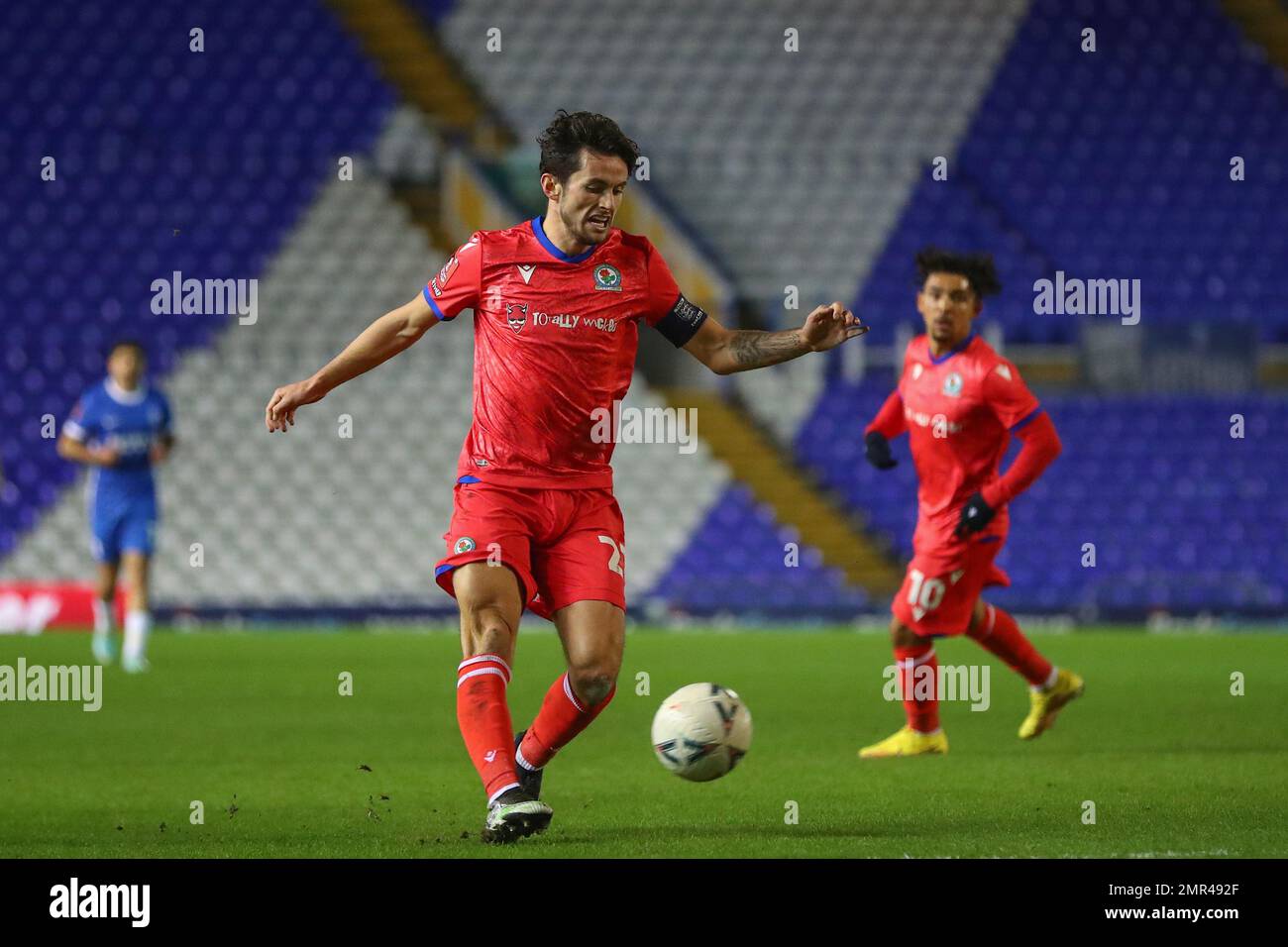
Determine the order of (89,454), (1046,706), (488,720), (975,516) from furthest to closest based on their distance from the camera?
(89,454), (1046,706), (975,516), (488,720)

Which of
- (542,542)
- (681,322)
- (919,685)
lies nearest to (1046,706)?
(919,685)

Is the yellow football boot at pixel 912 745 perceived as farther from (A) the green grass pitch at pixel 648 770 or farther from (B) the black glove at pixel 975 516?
(B) the black glove at pixel 975 516

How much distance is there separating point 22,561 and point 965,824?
43.9ft

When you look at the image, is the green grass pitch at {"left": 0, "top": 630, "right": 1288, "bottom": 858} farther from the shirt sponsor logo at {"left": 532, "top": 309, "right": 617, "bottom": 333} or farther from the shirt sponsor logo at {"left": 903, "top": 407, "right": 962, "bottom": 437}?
the shirt sponsor logo at {"left": 532, "top": 309, "right": 617, "bottom": 333}

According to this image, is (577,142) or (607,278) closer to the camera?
(577,142)

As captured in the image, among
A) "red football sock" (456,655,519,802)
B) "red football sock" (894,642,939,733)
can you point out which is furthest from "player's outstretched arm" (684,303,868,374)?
"red football sock" (894,642,939,733)

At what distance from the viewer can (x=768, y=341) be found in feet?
18.9

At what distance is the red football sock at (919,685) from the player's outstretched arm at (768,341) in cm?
256

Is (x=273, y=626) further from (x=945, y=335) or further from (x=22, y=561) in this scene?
(x=945, y=335)

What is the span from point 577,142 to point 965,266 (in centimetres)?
294

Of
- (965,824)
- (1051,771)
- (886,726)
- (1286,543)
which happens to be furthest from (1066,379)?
(965,824)

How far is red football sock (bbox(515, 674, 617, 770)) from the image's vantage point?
5.61m

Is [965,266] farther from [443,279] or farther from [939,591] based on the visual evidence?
[443,279]

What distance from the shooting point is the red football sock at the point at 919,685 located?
7.89 m
